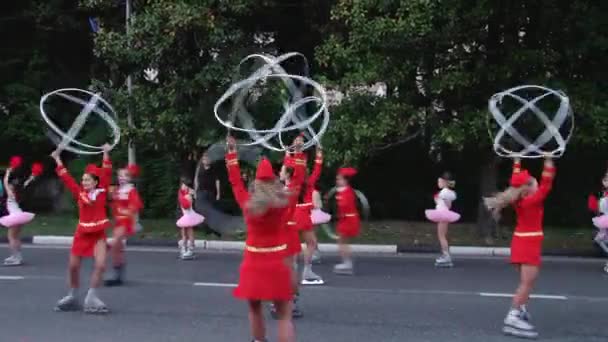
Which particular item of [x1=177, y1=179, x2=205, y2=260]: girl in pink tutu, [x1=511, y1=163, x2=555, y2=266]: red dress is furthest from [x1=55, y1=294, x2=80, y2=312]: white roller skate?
[x1=511, y1=163, x2=555, y2=266]: red dress

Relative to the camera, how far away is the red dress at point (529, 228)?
7.99 metres

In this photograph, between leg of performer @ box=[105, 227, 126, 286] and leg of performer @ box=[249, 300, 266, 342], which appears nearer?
leg of performer @ box=[249, 300, 266, 342]

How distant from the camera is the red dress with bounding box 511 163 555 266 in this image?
7.99 metres

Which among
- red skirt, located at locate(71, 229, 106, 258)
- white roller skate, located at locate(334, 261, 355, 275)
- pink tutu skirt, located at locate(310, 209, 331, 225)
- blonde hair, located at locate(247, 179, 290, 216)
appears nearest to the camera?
blonde hair, located at locate(247, 179, 290, 216)

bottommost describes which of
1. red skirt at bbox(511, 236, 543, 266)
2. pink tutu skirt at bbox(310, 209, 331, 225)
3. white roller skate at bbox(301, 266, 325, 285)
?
white roller skate at bbox(301, 266, 325, 285)

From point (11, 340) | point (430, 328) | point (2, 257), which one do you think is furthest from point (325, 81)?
point (11, 340)

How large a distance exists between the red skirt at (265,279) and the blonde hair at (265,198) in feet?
1.41

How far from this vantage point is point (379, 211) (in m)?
19.3

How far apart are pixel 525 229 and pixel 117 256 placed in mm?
5335

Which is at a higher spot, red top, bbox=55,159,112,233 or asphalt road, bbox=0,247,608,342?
red top, bbox=55,159,112,233

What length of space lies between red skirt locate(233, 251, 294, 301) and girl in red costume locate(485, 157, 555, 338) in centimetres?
274

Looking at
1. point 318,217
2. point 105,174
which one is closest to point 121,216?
point 105,174

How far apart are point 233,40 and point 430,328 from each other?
952cm

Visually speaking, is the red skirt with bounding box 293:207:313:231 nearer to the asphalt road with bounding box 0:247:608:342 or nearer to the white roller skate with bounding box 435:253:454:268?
the asphalt road with bounding box 0:247:608:342
